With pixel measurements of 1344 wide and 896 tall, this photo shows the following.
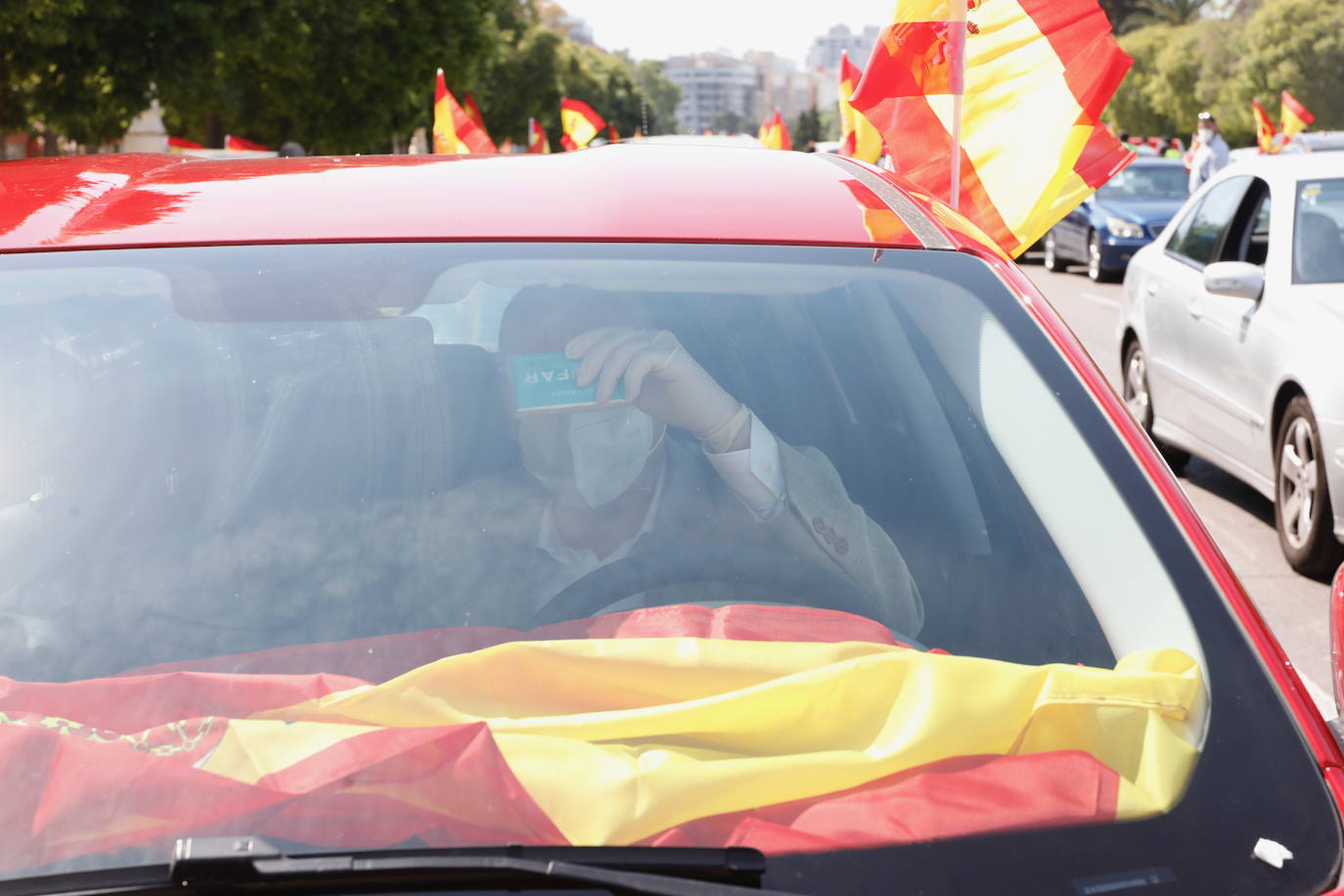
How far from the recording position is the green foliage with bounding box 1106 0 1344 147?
54562mm

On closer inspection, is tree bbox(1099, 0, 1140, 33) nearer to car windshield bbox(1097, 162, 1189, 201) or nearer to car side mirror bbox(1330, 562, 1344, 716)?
car windshield bbox(1097, 162, 1189, 201)

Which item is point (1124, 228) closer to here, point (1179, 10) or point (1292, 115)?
point (1292, 115)

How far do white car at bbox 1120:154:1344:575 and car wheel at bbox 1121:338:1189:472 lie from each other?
1cm

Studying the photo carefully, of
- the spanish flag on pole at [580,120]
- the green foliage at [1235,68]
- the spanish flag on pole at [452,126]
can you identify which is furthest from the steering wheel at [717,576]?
the green foliage at [1235,68]

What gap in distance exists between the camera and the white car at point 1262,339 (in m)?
5.87

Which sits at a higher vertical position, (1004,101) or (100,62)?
(1004,101)

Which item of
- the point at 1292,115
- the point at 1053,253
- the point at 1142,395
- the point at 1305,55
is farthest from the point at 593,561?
the point at 1305,55

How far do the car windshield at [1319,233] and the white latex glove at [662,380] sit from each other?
4873mm

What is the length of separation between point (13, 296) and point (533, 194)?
27.3 inches

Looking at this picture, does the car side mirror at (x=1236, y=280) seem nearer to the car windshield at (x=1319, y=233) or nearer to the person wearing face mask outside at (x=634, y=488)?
the car windshield at (x=1319, y=233)

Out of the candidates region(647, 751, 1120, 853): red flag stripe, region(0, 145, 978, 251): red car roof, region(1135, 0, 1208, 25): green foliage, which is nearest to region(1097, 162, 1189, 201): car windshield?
region(0, 145, 978, 251): red car roof

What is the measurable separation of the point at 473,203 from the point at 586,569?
0.57 metres

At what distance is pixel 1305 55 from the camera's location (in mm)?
54781

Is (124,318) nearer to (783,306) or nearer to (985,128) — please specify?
(783,306)
